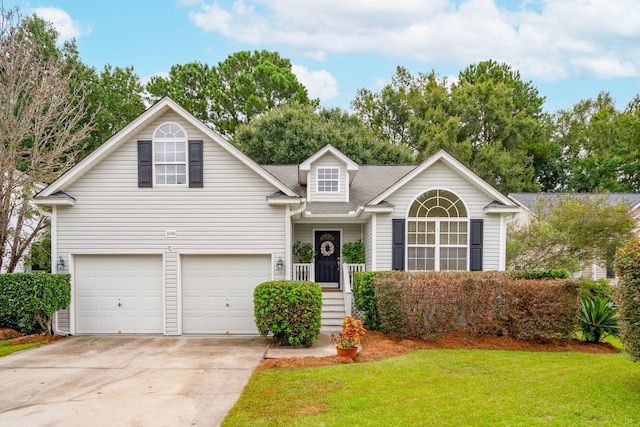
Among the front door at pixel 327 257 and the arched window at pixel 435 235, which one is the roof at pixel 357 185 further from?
the arched window at pixel 435 235

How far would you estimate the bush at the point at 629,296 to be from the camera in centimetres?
659

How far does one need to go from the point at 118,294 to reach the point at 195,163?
4.11 m

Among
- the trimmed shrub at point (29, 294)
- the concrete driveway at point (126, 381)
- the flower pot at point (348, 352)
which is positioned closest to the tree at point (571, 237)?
the flower pot at point (348, 352)

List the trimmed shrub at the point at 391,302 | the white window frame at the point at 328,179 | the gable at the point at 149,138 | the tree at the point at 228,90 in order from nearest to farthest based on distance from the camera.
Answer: the trimmed shrub at the point at 391,302 → the gable at the point at 149,138 → the white window frame at the point at 328,179 → the tree at the point at 228,90

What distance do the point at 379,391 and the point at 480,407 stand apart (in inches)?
54.6

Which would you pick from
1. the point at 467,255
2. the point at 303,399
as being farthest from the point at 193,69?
the point at 303,399

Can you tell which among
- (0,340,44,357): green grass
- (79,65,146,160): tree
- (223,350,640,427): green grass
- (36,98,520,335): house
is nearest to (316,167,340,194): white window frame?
(36,98,520,335): house

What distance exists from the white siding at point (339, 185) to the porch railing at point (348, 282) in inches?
97.1

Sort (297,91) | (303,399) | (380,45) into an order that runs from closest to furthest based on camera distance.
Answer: (303,399), (380,45), (297,91)

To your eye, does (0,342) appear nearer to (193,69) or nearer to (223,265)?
(223,265)

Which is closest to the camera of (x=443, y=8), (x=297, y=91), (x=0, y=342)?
(x=0, y=342)

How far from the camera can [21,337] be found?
37.4 feet

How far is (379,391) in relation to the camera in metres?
6.54

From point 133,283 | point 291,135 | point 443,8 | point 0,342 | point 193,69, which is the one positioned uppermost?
point 193,69
